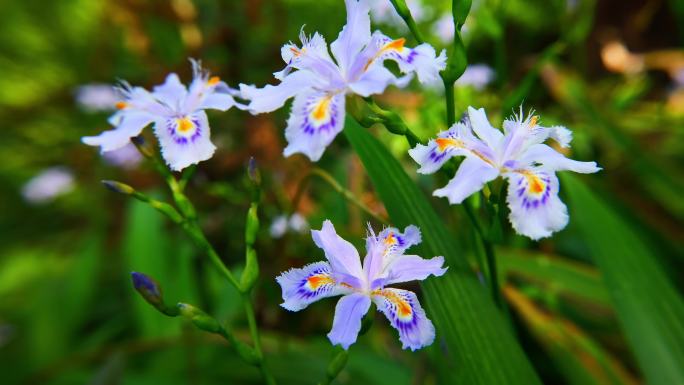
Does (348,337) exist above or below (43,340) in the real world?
below

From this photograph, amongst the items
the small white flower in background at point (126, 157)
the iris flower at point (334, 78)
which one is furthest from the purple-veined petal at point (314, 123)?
the small white flower in background at point (126, 157)

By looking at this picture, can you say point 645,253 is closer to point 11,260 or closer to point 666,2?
point 666,2

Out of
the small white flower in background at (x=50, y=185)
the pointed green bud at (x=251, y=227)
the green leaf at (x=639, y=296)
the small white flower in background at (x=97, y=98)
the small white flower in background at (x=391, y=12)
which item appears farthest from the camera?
the small white flower in background at (x=50, y=185)

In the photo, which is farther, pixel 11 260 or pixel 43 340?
pixel 11 260

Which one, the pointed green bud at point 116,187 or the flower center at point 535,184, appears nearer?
the flower center at point 535,184

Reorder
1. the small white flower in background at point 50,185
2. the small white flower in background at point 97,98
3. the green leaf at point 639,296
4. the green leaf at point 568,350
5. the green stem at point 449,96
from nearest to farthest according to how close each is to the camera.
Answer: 1. the green stem at point 449,96
2. the green leaf at point 639,296
3. the green leaf at point 568,350
4. the small white flower in background at point 97,98
5. the small white flower in background at point 50,185

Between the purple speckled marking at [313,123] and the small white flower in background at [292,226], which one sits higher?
the small white flower in background at [292,226]

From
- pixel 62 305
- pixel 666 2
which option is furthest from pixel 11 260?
pixel 666 2

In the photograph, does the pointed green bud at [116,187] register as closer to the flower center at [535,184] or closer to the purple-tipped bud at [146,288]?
the purple-tipped bud at [146,288]
